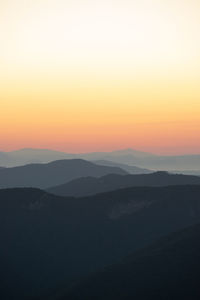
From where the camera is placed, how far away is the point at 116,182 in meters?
166

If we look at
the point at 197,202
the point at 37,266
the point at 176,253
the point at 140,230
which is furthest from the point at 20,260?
the point at 197,202

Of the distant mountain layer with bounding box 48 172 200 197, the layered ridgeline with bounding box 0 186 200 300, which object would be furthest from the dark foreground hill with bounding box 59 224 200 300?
the distant mountain layer with bounding box 48 172 200 197

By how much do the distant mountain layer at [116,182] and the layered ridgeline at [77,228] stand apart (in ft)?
137

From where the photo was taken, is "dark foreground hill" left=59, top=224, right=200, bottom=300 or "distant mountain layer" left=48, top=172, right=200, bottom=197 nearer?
"dark foreground hill" left=59, top=224, right=200, bottom=300

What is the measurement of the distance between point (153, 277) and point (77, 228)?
36.9 m

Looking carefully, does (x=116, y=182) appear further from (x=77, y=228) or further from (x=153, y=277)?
(x=153, y=277)

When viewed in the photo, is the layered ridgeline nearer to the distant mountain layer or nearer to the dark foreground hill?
→ the dark foreground hill

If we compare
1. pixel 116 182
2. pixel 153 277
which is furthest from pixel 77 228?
pixel 116 182

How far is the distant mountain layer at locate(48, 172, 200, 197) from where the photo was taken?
155 meters

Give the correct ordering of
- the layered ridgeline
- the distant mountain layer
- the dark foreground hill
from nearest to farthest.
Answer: the dark foreground hill, the layered ridgeline, the distant mountain layer

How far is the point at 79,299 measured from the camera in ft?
208

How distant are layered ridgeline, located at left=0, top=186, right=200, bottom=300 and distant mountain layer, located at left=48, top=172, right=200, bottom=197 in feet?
137

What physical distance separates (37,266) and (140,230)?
22.8 meters

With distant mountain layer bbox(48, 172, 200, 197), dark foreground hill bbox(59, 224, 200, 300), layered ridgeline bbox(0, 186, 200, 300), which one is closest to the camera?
dark foreground hill bbox(59, 224, 200, 300)
